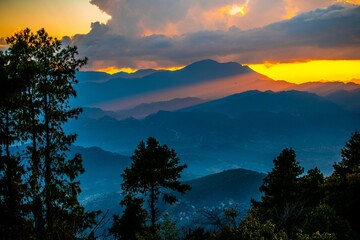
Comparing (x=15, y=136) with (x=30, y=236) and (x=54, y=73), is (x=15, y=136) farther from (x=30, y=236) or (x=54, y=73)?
(x=30, y=236)

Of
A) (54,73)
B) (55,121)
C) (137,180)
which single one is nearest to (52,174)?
(55,121)

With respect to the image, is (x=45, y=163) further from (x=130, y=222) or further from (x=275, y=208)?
(x=275, y=208)

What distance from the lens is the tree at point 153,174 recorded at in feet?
115

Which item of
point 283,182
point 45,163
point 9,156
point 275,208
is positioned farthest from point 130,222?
A: point 9,156

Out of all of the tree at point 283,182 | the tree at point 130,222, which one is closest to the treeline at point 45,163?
the tree at point 130,222

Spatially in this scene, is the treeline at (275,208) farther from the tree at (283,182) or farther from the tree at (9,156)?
the tree at (9,156)

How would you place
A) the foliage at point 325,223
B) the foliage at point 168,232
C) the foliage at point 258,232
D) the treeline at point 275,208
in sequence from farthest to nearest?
the foliage at point 325,223
the foliage at point 168,232
the treeline at point 275,208
the foliage at point 258,232

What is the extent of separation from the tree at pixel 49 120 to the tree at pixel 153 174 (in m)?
12.7

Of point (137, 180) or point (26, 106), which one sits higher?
point (26, 106)

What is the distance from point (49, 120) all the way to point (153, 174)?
1511 cm

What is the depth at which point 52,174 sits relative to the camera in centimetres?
2155

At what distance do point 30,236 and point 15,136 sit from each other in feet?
24.5

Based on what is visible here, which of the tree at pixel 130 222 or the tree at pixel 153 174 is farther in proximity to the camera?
the tree at pixel 130 222

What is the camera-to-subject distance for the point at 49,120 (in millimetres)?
21688
